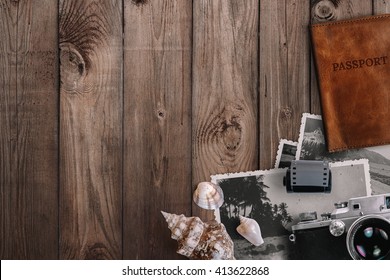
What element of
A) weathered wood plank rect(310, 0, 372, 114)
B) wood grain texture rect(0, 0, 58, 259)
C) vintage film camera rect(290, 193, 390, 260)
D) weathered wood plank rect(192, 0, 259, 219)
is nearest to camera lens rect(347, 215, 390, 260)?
vintage film camera rect(290, 193, 390, 260)

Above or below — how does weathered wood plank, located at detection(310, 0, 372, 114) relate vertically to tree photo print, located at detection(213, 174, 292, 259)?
above

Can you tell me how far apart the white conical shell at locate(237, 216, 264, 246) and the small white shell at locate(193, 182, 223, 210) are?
0.06 metres

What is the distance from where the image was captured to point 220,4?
1.27 m

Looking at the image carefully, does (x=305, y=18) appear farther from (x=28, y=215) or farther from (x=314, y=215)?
(x=28, y=215)

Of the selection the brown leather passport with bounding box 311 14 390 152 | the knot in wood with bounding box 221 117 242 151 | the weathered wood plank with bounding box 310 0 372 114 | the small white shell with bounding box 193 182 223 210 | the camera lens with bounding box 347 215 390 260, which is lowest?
the camera lens with bounding box 347 215 390 260

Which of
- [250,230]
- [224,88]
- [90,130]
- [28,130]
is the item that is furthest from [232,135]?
[28,130]

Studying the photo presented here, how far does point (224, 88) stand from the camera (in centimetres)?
128

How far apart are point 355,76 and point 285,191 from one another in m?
0.29

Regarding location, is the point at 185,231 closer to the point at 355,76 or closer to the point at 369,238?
the point at 369,238

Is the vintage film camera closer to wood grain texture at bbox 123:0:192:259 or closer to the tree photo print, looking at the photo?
the tree photo print

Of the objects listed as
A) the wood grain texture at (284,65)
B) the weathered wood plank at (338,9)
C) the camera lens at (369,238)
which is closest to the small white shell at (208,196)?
the wood grain texture at (284,65)

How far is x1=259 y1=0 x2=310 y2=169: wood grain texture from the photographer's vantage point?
1.27 m

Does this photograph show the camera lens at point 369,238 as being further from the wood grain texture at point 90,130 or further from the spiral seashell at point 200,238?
the wood grain texture at point 90,130
